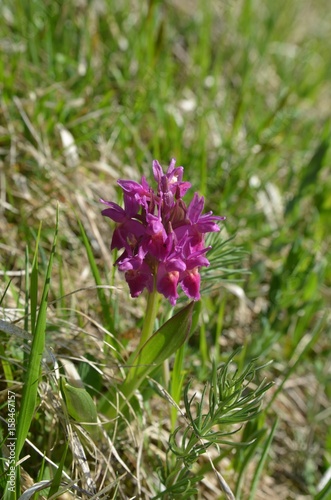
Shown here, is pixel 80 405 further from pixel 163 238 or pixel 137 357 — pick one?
pixel 163 238

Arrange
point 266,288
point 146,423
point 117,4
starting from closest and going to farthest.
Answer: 1. point 146,423
2. point 266,288
3. point 117,4

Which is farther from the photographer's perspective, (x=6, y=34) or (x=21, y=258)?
(x=6, y=34)

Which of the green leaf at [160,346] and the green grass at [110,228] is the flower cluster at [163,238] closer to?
the green leaf at [160,346]

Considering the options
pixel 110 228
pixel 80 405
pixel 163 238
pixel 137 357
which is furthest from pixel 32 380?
pixel 110 228

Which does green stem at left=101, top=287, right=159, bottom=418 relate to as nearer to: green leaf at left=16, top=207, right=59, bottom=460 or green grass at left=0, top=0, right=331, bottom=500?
green grass at left=0, top=0, right=331, bottom=500

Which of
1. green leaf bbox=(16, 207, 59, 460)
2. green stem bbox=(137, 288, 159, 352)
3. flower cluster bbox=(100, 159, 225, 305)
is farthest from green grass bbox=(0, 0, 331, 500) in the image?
flower cluster bbox=(100, 159, 225, 305)

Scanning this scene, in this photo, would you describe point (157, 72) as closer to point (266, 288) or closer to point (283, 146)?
point (283, 146)

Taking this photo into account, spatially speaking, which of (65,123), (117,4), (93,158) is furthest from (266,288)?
(117,4)
